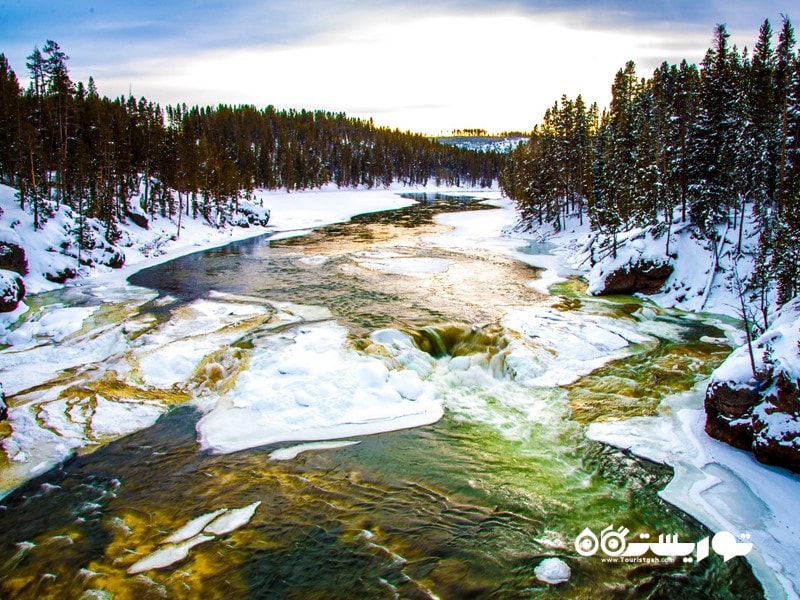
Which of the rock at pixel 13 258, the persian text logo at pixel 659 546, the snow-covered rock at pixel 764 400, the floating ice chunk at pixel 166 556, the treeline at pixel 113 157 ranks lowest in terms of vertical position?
the persian text logo at pixel 659 546

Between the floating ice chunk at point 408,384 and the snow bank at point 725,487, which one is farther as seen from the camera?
the floating ice chunk at point 408,384

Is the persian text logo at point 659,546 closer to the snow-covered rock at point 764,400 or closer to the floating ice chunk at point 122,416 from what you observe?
the snow-covered rock at point 764,400

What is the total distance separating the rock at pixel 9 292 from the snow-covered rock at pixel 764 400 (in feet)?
84.5

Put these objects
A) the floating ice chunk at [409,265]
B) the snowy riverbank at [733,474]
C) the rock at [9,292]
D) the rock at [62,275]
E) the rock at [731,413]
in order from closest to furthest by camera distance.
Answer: the snowy riverbank at [733,474] → the rock at [731,413] → the rock at [9,292] → the rock at [62,275] → the floating ice chunk at [409,265]

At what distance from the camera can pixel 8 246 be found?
84.3ft

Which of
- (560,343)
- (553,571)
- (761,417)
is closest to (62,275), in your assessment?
(560,343)

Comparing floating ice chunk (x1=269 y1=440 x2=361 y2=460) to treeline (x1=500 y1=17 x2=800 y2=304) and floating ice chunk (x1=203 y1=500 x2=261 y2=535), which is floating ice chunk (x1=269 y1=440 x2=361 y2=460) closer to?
floating ice chunk (x1=203 y1=500 x2=261 y2=535)

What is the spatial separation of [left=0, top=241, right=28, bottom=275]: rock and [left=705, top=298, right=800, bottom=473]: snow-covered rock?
102 ft

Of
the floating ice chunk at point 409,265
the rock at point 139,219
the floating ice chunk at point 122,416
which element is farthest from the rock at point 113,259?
the floating ice chunk at point 122,416

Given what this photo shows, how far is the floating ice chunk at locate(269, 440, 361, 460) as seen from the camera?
10648mm

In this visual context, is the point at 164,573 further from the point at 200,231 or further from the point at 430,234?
the point at 200,231

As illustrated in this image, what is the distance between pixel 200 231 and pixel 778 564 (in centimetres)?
5338

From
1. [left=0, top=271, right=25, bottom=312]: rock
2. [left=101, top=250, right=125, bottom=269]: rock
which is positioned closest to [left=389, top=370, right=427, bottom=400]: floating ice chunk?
[left=0, top=271, right=25, bottom=312]: rock

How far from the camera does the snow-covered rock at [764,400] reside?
9.70 meters
